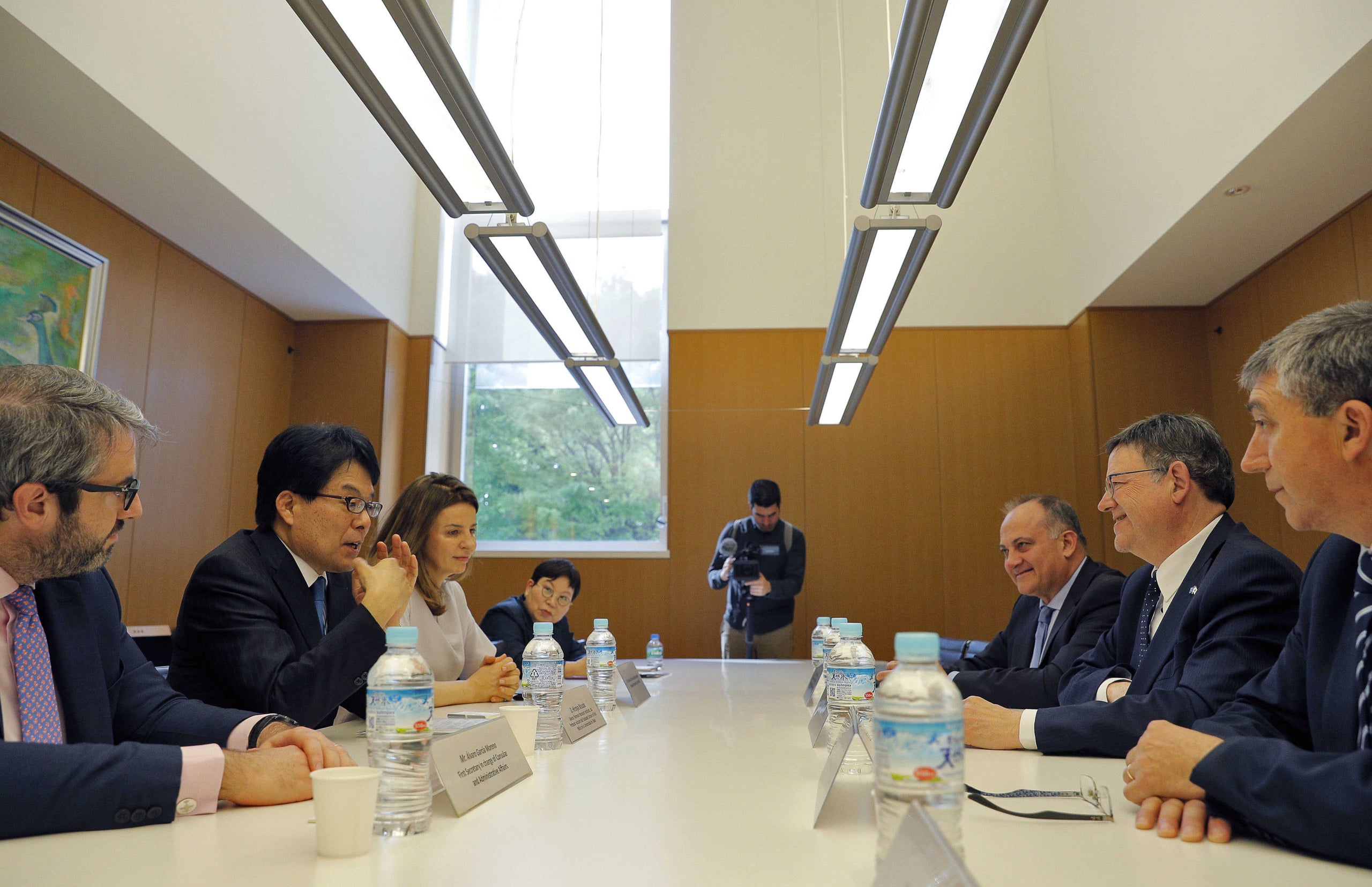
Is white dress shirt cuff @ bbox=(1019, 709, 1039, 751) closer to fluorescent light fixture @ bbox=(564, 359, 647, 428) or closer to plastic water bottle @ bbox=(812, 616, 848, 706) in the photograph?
plastic water bottle @ bbox=(812, 616, 848, 706)

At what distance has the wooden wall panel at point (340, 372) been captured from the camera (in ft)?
21.2

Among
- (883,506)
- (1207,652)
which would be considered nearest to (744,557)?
(883,506)

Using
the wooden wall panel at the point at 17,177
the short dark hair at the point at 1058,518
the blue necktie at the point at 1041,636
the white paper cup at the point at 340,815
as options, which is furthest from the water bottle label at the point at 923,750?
the wooden wall panel at the point at 17,177

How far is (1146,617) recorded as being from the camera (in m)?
2.12

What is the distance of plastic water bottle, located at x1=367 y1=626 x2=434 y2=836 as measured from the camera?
3.80ft

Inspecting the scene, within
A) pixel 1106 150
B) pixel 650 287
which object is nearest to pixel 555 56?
pixel 650 287

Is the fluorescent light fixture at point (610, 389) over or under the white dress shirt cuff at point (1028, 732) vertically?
over

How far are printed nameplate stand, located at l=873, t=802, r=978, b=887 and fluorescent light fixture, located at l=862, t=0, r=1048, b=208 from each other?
1.40 metres

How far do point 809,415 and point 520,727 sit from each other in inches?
138

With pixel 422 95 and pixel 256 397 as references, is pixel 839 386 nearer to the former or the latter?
pixel 422 95

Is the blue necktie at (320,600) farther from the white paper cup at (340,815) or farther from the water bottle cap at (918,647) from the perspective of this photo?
the water bottle cap at (918,647)

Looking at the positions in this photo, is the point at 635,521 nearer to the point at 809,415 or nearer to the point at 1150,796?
the point at 809,415

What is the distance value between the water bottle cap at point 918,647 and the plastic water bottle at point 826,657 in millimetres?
1196

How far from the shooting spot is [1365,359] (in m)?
1.26
